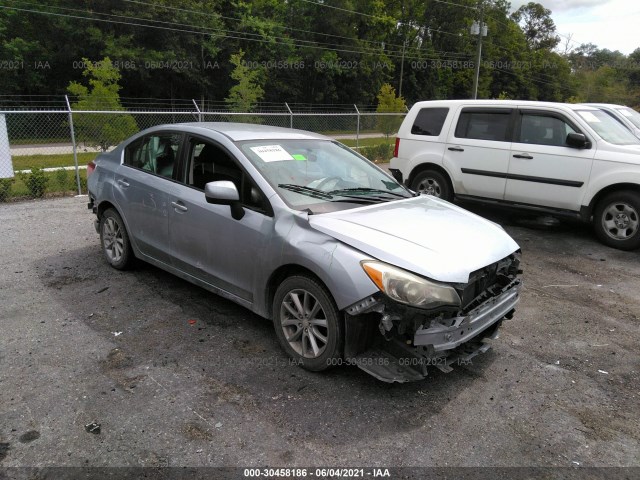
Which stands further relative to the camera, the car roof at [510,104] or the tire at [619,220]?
the car roof at [510,104]

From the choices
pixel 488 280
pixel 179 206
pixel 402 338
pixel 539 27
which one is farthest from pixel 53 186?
pixel 539 27

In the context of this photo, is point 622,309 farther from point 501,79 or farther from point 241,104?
point 501,79

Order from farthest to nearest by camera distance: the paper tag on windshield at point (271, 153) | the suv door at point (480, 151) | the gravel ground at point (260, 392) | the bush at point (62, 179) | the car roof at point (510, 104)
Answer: the bush at point (62, 179), the suv door at point (480, 151), the car roof at point (510, 104), the paper tag on windshield at point (271, 153), the gravel ground at point (260, 392)

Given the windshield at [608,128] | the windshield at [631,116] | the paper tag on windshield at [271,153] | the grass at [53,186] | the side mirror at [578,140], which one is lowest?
the grass at [53,186]

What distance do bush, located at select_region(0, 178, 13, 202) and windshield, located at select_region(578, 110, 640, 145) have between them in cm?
1021

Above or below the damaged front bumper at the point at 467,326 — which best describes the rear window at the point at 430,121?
above

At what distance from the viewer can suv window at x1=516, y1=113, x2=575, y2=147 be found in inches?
277

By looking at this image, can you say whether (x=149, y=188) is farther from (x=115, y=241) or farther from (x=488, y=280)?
(x=488, y=280)

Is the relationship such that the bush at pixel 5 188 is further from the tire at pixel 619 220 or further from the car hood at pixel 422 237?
the tire at pixel 619 220

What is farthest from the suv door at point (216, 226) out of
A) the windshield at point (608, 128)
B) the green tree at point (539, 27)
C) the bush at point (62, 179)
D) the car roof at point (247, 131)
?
the green tree at point (539, 27)

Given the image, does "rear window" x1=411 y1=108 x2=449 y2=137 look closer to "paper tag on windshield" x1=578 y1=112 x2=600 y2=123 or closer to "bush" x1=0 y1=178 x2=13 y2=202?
"paper tag on windshield" x1=578 y1=112 x2=600 y2=123

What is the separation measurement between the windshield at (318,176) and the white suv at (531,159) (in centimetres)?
360

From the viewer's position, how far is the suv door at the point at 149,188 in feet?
14.9

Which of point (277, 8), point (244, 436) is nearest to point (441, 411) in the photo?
point (244, 436)
